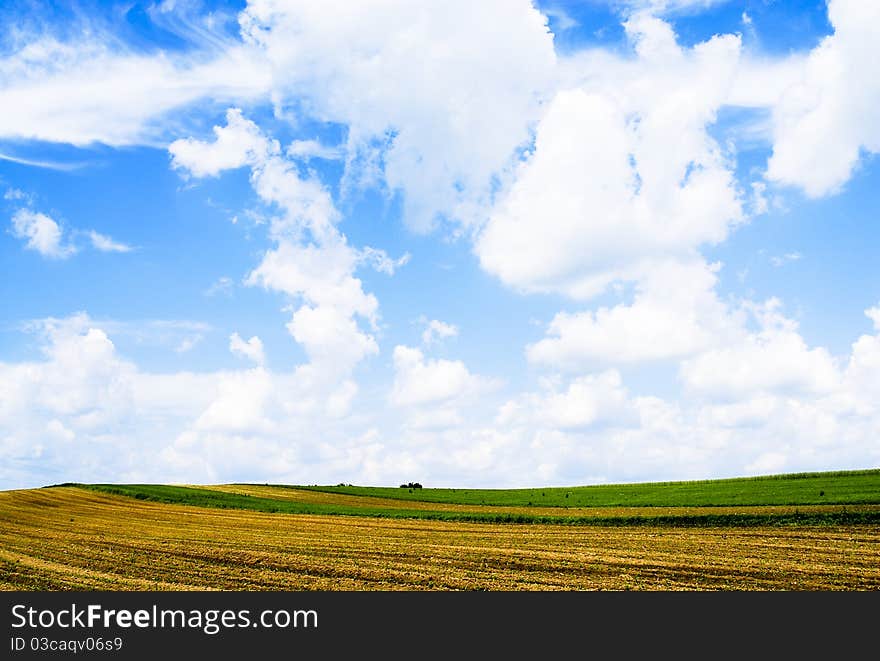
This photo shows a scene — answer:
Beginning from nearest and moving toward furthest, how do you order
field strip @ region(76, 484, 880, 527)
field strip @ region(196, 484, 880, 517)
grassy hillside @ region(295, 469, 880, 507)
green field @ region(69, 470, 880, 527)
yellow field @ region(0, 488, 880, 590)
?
yellow field @ region(0, 488, 880, 590) → field strip @ region(76, 484, 880, 527) → green field @ region(69, 470, 880, 527) → field strip @ region(196, 484, 880, 517) → grassy hillside @ region(295, 469, 880, 507)

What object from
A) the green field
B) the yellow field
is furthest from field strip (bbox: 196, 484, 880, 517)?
the yellow field

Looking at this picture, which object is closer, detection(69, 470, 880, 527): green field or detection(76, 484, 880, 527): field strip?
detection(76, 484, 880, 527): field strip

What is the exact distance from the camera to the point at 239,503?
61.6 meters

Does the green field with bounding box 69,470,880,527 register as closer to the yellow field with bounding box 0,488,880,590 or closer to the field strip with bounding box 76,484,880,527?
the field strip with bounding box 76,484,880,527

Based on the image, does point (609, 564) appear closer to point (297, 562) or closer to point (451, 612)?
point (451, 612)

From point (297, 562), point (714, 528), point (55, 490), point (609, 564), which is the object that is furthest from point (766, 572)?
point (55, 490)

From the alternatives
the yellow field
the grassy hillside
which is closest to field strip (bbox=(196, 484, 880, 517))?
the grassy hillside

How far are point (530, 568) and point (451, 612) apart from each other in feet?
24.0

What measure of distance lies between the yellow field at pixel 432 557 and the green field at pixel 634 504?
3559 millimetres

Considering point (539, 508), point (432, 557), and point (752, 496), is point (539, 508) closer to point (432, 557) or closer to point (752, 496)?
point (752, 496)

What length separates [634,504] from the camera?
51.1m

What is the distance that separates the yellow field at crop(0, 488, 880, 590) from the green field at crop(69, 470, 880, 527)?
356cm

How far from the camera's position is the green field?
37.9m

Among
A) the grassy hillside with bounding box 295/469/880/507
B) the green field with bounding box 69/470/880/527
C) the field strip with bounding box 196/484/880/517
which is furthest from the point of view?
the grassy hillside with bounding box 295/469/880/507
